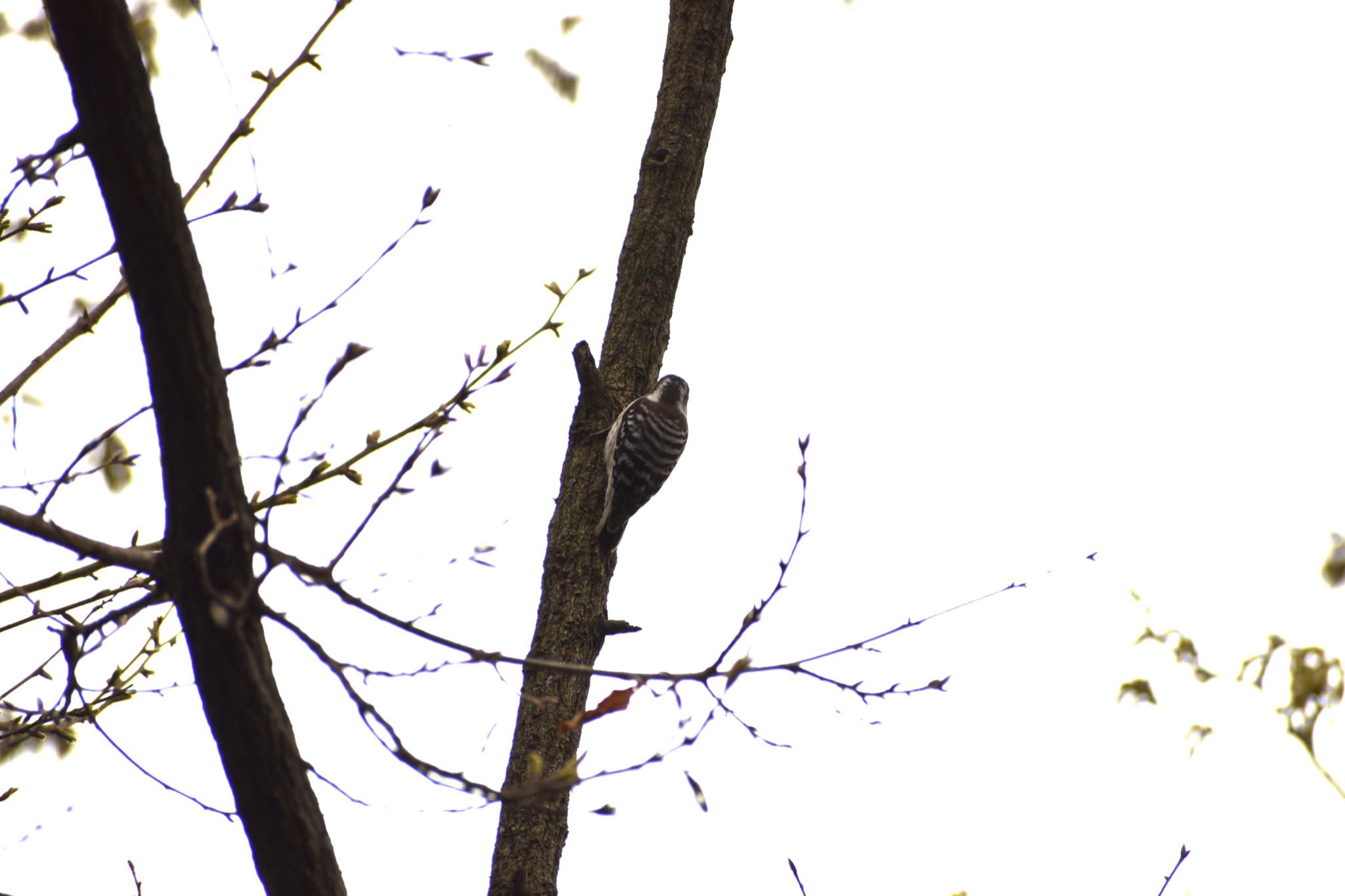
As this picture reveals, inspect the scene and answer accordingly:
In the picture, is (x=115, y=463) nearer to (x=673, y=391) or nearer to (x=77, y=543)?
(x=77, y=543)

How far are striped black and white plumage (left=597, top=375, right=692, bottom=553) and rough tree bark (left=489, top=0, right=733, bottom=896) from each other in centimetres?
13

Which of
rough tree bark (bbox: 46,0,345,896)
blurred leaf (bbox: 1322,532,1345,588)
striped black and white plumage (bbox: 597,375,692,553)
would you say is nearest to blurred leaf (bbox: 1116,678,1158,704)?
blurred leaf (bbox: 1322,532,1345,588)

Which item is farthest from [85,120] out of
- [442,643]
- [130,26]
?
[442,643]

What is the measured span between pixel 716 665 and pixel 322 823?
1002mm

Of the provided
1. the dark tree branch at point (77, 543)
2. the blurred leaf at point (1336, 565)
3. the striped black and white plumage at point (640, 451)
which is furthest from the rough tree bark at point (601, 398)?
the blurred leaf at point (1336, 565)

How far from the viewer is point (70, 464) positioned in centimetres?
258

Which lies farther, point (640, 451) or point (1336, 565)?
point (640, 451)

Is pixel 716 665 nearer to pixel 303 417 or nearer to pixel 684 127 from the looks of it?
pixel 303 417

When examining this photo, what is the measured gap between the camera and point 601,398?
14.3 ft

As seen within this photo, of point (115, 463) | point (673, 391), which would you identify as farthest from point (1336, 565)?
point (673, 391)

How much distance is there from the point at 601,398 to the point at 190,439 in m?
2.21

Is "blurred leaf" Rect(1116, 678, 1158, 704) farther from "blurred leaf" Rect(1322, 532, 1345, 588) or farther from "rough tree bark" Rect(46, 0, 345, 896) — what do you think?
"rough tree bark" Rect(46, 0, 345, 896)

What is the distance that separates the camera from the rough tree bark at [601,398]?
354 cm

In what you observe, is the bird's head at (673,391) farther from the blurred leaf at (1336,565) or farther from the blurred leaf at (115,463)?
the blurred leaf at (1336,565)
